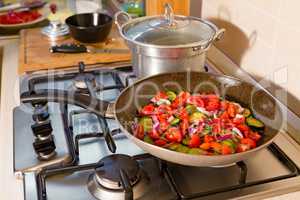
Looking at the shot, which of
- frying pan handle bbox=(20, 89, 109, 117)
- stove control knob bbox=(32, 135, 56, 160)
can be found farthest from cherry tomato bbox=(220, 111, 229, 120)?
stove control knob bbox=(32, 135, 56, 160)

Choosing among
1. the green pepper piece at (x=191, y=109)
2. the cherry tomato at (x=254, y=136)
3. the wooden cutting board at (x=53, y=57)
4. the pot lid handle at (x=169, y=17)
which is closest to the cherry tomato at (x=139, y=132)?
the green pepper piece at (x=191, y=109)

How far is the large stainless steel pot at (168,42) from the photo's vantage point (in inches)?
36.0

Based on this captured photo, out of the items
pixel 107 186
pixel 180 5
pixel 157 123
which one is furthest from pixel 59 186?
pixel 180 5

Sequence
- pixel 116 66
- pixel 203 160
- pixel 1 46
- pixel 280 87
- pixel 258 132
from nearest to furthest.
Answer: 1. pixel 203 160
2. pixel 258 132
3. pixel 280 87
4. pixel 116 66
5. pixel 1 46

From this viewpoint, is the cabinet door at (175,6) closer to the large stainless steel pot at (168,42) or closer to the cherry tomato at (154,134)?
the large stainless steel pot at (168,42)

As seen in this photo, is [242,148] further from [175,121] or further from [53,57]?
[53,57]

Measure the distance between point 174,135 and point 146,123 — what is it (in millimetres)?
72

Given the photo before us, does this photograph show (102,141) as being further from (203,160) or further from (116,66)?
(116,66)

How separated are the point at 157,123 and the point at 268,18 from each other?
1.23 ft

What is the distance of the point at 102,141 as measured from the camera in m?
0.84

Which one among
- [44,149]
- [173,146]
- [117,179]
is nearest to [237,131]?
[173,146]

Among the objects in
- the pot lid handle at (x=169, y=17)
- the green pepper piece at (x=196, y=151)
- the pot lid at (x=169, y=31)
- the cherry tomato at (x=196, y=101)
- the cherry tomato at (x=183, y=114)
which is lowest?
the green pepper piece at (x=196, y=151)

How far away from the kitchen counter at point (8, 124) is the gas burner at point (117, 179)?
14 centimetres

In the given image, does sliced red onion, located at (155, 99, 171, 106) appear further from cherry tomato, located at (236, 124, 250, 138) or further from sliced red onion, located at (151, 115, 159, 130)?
cherry tomato, located at (236, 124, 250, 138)
